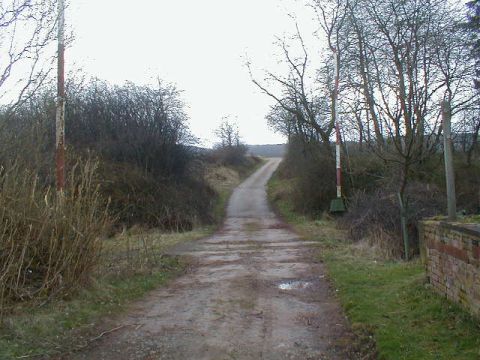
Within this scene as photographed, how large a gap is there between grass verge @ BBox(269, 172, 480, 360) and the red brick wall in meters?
0.18

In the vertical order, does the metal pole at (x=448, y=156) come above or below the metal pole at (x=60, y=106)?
below

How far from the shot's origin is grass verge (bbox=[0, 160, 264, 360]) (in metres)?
5.84

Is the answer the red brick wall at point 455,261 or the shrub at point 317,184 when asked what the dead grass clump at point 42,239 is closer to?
the red brick wall at point 455,261

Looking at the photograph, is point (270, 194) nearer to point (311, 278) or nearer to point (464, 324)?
point (311, 278)

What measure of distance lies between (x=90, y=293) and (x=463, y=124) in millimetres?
25993

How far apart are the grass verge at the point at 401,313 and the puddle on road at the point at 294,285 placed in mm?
502

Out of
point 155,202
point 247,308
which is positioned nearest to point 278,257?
point 247,308

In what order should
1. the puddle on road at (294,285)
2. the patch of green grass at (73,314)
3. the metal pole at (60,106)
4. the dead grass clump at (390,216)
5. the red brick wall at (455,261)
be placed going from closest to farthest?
1. the red brick wall at (455,261)
2. the patch of green grass at (73,314)
3. the puddle on road at (294,285)
4. the metal pole at (60,106)
5. the dead grass clump at (390,216)

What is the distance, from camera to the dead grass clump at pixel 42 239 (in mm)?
7289

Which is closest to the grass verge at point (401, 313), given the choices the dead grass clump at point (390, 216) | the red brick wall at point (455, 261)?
the red brick wall at point (455, 261)

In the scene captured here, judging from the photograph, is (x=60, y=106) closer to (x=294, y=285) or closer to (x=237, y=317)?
(x=294, y=285)

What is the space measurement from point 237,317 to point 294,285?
271 cm

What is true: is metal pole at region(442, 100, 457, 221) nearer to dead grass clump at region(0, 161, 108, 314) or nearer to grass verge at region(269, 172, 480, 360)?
grass verge at region(269, 172, 480, 360)

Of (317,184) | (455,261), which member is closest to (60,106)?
(455,261)
